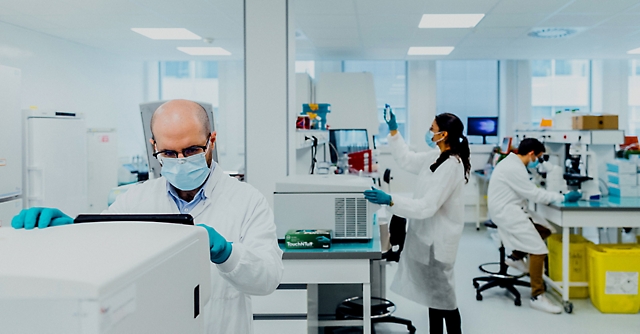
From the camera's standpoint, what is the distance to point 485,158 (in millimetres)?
6988

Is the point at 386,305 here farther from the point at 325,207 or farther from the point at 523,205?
the point at 523,205

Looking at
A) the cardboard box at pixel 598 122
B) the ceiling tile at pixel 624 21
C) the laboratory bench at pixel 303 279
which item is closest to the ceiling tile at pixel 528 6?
the ceiling tile at pixel 624 21

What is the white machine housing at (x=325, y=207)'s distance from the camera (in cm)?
233

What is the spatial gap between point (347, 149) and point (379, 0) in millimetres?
1798

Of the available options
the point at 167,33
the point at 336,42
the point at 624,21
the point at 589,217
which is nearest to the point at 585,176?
the point at 589,217

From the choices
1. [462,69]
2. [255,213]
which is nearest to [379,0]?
[255,213]

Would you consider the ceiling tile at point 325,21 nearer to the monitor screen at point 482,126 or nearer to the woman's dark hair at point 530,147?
the woman's dark hair at point 530,147

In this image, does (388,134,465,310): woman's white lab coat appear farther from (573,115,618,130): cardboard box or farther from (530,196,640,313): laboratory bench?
(573,115,618,130): cardboard box

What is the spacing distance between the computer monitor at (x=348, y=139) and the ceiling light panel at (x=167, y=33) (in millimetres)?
1855

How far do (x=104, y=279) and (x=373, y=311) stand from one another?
277cm

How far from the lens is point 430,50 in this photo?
254 inches

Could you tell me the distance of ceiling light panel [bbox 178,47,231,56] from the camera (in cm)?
634

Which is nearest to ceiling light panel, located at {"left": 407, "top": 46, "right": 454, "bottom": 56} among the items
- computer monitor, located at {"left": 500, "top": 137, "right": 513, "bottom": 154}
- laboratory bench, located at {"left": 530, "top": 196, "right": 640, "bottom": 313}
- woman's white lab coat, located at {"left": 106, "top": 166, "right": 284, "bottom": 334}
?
computer monitor, located at {"left": 500, "top": 137, "right": 513, "bottom": 154}

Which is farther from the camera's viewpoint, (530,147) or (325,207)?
(530,147)
